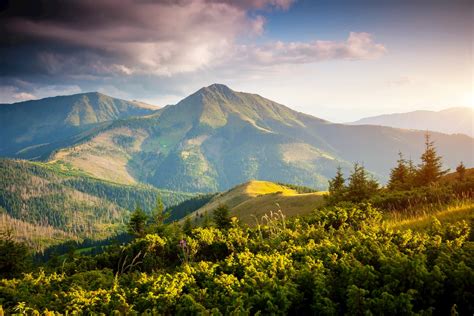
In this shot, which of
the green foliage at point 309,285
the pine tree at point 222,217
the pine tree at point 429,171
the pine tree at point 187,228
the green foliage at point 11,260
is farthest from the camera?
the pine tree at point 429,171

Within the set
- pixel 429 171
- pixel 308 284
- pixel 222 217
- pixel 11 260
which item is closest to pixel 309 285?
pixel 308 284

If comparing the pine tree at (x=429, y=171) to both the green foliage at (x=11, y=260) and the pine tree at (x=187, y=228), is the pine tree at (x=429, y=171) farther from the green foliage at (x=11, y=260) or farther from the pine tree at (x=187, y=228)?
the green foliage at (x=11, y=260)

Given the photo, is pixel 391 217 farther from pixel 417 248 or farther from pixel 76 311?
pixel 76 311

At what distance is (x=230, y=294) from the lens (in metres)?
8.36

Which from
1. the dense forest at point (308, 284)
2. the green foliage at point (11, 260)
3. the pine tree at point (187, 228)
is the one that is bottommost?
the green foliage at point (11, 260)

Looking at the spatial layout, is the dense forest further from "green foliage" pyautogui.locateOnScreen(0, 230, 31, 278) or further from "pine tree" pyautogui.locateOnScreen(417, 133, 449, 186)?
"pine tree" pyautogui.locateOnScreen(417, 133, 449, 186)

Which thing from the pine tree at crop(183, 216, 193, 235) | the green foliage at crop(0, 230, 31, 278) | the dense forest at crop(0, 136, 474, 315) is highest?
the dense forest at crop(0, 136, 474, 315)

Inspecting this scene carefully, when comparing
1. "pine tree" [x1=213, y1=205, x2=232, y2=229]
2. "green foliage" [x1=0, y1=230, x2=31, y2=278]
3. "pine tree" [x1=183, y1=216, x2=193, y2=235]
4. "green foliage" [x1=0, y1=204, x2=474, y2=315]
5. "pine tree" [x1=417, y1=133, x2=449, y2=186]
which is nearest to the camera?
"green foliage" [x1=0, y1=204, x2=474, y2=315]

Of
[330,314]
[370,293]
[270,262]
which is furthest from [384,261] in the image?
[270,262]

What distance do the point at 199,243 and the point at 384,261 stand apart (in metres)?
9.52

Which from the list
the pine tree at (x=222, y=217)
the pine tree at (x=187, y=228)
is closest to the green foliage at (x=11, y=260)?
the pine tree at (x=187, y=228)

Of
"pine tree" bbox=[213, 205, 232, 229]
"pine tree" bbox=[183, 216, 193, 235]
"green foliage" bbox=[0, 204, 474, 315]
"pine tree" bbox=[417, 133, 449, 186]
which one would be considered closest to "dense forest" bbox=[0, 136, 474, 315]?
"green foliage" bbox=[0, 204, 474, 315]

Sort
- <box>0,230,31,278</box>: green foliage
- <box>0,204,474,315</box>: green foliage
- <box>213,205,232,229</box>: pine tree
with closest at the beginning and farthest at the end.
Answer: <box>0,204,474,315</box>: green foliage
<box>0,230,31,278</box>: green foliage
<box>213,205,232,229</box>: pine tree

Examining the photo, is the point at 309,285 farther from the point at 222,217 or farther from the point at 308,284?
the point at 222,217
